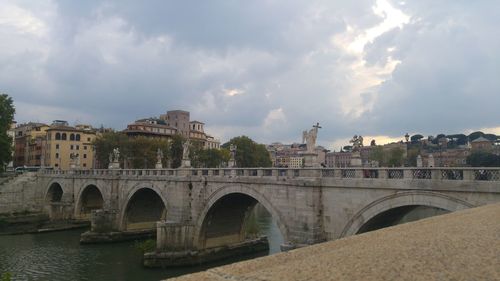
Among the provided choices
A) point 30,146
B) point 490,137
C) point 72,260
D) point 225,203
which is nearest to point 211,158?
point 30,146

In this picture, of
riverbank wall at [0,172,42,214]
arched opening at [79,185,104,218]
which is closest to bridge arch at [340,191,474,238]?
arched opening at [79,185,104,218]

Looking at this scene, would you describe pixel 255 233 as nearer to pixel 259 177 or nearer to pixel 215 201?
pixel 215 201

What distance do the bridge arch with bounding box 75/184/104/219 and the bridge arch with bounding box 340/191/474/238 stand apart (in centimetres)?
3427

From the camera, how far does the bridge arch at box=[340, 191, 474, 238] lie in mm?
13750

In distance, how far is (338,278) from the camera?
5.21m

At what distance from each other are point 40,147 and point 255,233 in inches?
2541

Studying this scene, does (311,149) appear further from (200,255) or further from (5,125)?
(5,125)

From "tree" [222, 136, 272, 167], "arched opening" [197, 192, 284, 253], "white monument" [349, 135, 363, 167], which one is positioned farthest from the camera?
"tree" [222, 136, 272, 167]

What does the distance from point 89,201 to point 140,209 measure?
12.9 meters

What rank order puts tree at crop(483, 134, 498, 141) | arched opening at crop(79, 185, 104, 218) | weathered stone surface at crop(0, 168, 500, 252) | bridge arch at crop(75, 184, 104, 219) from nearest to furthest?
weathered stone surface at crop(0, 168, 500, 252) → bridge arch at crop(75, 184, 104, 219) → arched opening at crop(79, 185, 104, 218) → tree at crop(483, 134, 498, 141)

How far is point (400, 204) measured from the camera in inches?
589

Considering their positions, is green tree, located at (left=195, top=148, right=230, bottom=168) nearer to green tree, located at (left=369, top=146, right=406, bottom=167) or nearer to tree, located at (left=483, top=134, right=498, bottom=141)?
green tree, located at (left=369, top=146, right=406, bottom=167)

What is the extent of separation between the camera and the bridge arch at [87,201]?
45.0m

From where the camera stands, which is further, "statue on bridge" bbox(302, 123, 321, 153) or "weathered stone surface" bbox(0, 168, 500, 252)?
"statue on bridge" bbox(302, 123, 321, 153)
